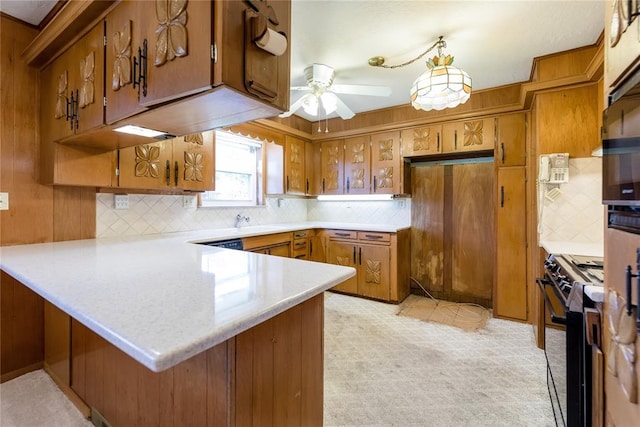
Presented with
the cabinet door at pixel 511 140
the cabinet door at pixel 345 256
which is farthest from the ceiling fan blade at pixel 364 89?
the cabinet door at pixel 345 256

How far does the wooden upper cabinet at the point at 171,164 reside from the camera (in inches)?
85.7

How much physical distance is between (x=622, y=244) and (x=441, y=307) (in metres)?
2.77

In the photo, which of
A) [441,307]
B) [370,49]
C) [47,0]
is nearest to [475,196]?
[441,307]

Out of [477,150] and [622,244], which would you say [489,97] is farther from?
[622,244]

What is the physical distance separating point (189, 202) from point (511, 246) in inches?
134

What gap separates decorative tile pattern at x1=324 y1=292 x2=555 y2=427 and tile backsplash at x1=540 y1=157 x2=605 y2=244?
1005mm

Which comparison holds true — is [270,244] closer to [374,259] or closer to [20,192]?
[374,259]

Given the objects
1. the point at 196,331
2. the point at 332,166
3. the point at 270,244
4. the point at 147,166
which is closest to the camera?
the point at 196,331

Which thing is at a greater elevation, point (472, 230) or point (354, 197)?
point (354, 197)

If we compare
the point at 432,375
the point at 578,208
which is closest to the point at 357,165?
the point at 578,208

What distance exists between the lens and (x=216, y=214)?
328 centimetres

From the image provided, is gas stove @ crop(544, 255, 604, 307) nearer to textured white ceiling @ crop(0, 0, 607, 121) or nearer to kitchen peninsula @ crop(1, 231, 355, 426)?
kitchen peninsula @ crop(1, 231, 355, 426)

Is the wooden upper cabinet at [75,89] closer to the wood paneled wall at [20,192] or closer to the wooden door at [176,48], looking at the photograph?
the wood paneled wall at [20,192]

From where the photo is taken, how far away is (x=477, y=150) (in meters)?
3.16
